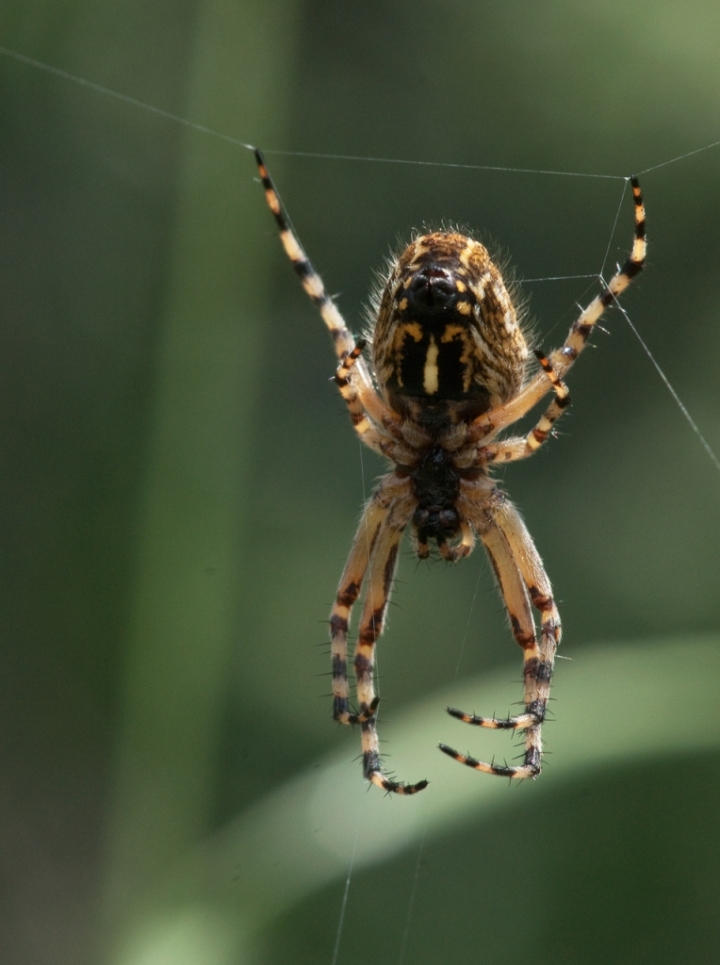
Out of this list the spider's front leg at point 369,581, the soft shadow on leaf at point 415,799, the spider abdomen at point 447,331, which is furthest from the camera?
the soft shadow on leaf at point 415,799

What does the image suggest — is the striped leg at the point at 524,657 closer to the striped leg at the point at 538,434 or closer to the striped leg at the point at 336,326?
the striped leg at the point at 538,434

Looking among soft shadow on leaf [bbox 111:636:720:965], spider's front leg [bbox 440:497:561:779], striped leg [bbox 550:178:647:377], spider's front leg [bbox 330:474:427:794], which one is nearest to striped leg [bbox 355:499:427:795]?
spider's front leg [bbox 330:474:427:794]

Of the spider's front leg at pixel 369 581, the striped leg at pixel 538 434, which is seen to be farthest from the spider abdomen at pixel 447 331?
the spider's front leg at pixel 369 581

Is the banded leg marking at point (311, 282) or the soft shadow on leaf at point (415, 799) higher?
the banded leg marking at point (311, 282)

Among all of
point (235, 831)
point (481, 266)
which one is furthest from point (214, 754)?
point (481, 266)

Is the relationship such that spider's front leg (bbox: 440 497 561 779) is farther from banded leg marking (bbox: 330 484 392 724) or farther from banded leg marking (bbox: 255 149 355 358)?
banded leg marking (bbox: 255 149 355 358)

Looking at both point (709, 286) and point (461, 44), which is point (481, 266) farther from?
point (461, 44)

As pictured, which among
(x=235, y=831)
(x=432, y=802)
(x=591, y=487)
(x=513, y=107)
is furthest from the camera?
(x=513, y=107)
